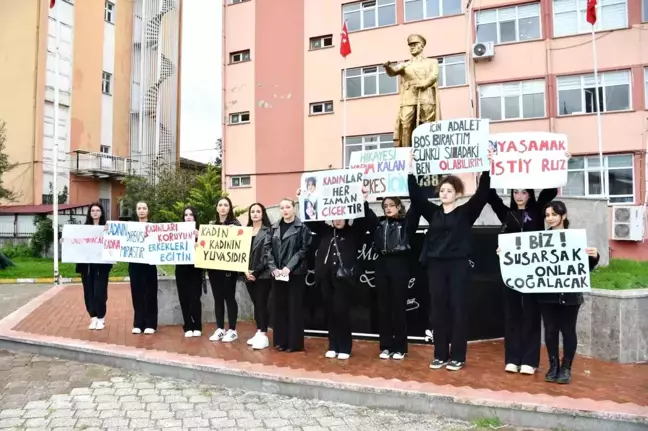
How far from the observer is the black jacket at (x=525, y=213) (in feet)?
16.9

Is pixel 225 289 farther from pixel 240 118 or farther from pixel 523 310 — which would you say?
pixel 240 118

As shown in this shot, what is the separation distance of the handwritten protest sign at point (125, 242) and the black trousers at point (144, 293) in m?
0.18

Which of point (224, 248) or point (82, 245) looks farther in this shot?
point (82, 245)

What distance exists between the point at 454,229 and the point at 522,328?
118 centimetres

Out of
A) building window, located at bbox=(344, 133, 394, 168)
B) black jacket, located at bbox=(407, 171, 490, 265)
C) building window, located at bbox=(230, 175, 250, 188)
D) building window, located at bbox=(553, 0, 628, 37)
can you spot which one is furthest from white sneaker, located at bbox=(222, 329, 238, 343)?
building window, located at bbox=(553, 0, 628, 37)

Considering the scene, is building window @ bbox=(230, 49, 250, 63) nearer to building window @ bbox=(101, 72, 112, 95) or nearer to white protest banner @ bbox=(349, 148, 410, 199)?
building window @ bbox=(101, 72, 112, 95)

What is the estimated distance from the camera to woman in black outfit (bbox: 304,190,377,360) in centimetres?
584

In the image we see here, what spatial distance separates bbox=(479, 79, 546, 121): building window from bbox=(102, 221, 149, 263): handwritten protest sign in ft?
55.9

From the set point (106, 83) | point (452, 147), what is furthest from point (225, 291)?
point (106, 83)

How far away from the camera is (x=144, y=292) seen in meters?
7.51

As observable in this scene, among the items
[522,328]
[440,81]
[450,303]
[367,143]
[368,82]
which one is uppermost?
[368,82]

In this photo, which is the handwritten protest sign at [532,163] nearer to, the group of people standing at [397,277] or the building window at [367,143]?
the group of people standing at [397,277]

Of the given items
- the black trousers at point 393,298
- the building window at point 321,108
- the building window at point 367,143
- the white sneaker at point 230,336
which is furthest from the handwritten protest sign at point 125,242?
the building window at point 321,108

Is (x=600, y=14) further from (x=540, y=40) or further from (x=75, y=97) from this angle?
(x=75, y=97)
